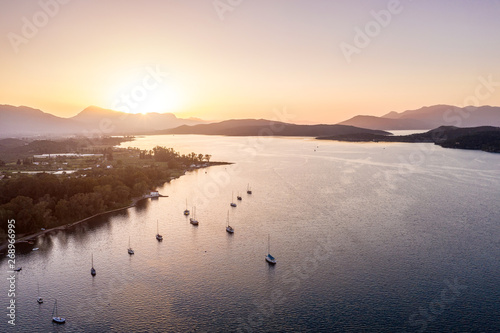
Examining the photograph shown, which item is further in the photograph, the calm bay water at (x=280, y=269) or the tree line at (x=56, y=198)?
the tree line at (x=56, y=198)

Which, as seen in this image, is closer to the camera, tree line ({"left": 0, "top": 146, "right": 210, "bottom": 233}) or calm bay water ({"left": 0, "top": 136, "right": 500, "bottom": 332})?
calm bay water ({"left": 0, "top": 136, "right": 500, "bottom": 332})

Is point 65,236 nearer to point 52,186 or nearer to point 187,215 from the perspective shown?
point 52,186

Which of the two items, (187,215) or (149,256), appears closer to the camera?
(149,256)

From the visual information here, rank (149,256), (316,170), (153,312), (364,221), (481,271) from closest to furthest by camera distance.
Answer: (153,312), (481,271), (149,256), (364,221), (316,170)

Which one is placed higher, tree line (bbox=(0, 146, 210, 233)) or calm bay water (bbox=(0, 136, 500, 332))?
tree line (bbox=(0, 146, 210, 233))

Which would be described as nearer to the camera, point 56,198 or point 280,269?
point 280,269

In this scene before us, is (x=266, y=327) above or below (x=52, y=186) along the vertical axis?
below

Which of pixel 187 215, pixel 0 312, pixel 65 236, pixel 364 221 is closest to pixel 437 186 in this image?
pixel 364 221

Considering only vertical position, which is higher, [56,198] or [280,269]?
[56,198]
